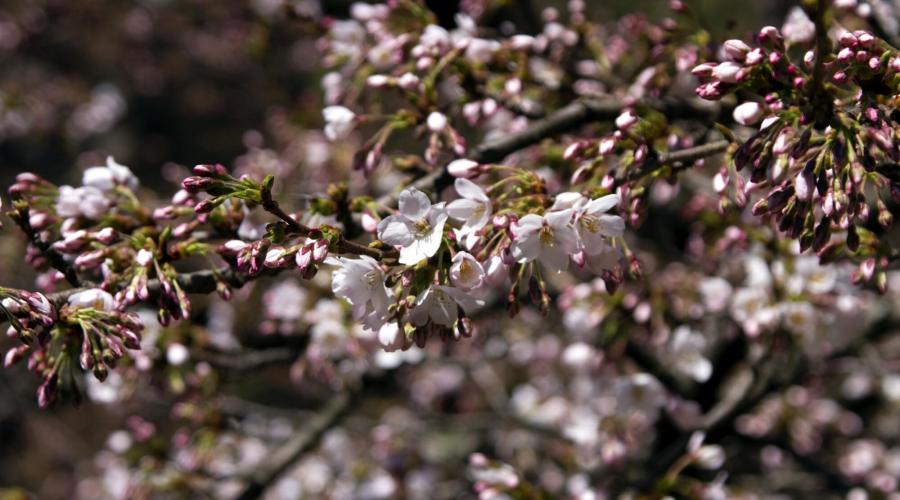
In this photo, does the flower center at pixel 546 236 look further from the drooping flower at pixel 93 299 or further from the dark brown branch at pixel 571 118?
the drooping flower at pixel 93 299

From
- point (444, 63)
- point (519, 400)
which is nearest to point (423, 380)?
point (519, 400)

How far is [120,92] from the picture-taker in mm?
9398

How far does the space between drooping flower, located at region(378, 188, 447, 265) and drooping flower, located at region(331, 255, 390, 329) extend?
0.22 feet

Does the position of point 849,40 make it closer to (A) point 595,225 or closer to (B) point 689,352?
(A) point 595,225

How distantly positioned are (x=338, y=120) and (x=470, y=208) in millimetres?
738

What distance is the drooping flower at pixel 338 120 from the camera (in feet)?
6.86

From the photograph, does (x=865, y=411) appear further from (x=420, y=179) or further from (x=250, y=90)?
(x=250, y=90)

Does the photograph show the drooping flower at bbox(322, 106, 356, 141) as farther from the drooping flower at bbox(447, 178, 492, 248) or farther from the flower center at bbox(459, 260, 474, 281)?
the flower center at bbox(459, 260, 474, 281)

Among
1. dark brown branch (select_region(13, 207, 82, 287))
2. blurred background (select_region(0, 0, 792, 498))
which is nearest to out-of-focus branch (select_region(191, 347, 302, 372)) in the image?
dark brown branch (select_region(13, 207, 82, 287))

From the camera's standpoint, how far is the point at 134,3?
8.99 meters

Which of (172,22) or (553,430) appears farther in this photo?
(172,22)

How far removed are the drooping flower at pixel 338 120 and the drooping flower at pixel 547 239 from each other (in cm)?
85

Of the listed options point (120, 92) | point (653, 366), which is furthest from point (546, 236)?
point (120, 92)

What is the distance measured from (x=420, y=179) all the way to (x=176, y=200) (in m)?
→ 0.60
